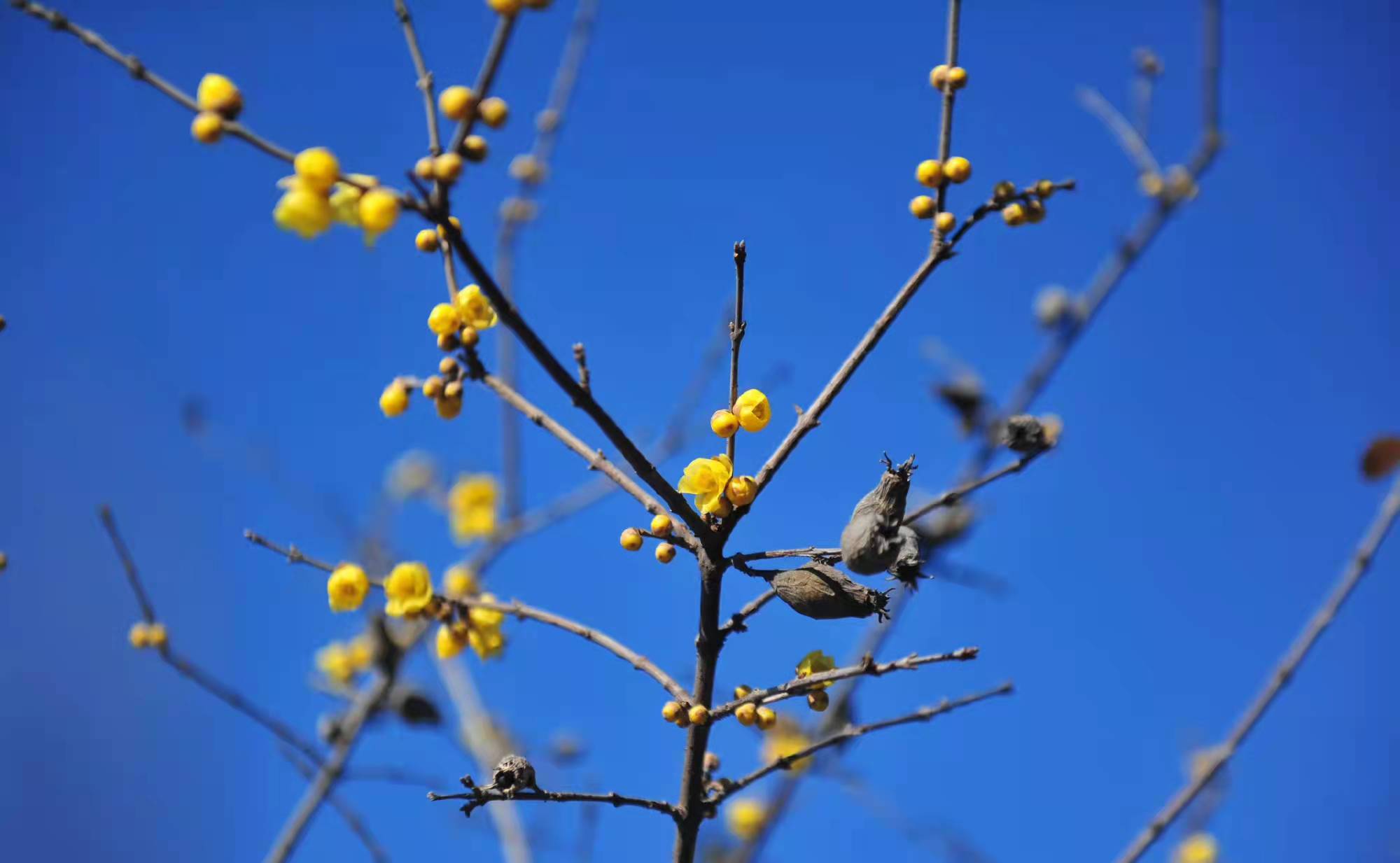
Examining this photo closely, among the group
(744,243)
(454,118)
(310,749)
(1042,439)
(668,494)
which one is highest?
(1042,439)

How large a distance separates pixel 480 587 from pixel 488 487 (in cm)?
177

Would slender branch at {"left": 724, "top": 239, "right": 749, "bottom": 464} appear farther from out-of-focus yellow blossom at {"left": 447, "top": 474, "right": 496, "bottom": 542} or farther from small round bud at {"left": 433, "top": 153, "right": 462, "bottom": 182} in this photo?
out-of-focus yellow blossom at {"left": 447, "top": 474, "right": 496, "bottom": 542}

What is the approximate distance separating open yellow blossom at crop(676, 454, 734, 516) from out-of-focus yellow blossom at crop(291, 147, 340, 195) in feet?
2.68

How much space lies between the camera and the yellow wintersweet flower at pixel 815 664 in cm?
210

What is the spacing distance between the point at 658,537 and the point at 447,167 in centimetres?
81

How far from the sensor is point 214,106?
5.33ft

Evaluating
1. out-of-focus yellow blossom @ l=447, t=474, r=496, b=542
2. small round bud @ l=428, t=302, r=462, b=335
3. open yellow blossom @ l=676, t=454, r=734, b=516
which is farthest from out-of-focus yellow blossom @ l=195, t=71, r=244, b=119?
out-of-focus yellow blossom @ l=447, t=474, r=496, b=542

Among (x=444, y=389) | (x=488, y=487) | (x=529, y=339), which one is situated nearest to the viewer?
(x=529, y=339)

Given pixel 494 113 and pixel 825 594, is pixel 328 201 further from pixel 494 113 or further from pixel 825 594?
pixel 825 594

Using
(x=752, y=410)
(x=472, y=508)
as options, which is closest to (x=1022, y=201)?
(x=752, y=410)

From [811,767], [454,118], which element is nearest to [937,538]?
[811,767]

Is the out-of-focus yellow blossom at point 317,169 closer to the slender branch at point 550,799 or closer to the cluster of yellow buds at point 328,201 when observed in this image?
the cluster of yellow buds at point 328,201

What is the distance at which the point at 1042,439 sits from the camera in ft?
7.84

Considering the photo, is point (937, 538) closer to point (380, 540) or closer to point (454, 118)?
point (454, 118)
